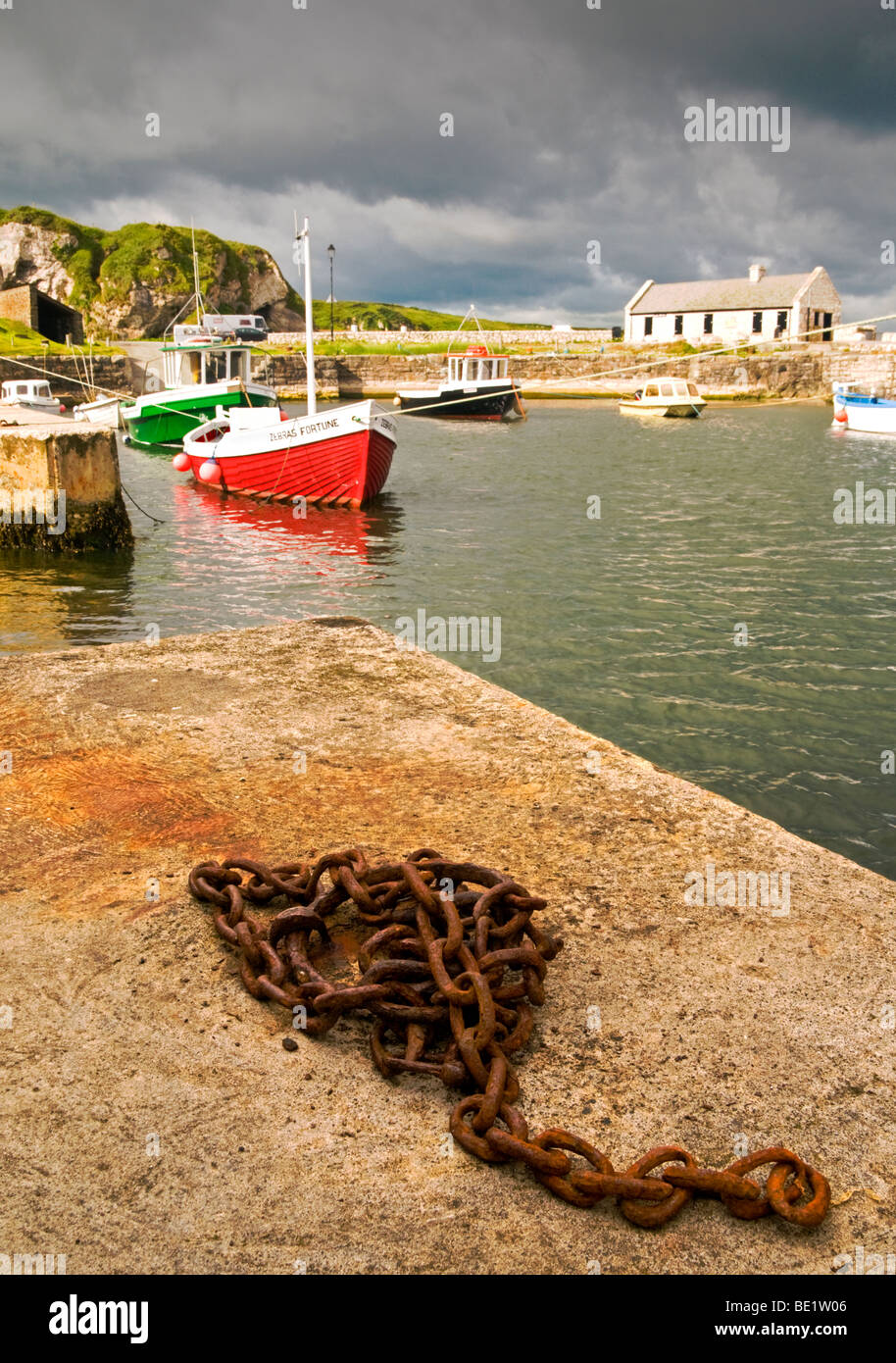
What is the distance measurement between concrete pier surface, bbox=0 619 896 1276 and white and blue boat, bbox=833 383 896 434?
128ft

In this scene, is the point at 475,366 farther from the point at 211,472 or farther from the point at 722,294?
the point at 722,294

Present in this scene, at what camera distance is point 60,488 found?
15.0m

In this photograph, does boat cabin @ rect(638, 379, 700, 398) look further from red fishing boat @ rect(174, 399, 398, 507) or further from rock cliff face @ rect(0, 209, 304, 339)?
rock cliff face @ rect(0, 209, 304, 339)

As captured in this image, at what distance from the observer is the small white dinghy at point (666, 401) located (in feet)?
176

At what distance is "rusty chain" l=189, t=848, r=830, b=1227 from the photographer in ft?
7.14

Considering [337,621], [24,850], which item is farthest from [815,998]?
[337,621]

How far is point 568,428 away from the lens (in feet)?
155

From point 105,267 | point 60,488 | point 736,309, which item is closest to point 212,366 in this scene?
point 60,488

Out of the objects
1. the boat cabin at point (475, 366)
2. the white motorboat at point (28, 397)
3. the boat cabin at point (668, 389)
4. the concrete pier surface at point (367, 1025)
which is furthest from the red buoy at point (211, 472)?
the boat cabin at point (668, 389)

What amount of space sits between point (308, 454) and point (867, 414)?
89.8 ft

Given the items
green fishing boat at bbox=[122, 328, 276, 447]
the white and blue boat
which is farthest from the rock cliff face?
the white and blue boat

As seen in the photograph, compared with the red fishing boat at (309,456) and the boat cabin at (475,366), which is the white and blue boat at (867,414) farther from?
the red fishing boat at (309,456)
